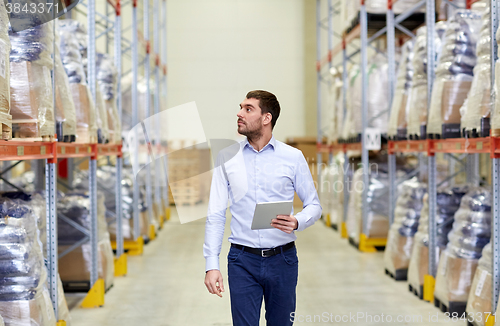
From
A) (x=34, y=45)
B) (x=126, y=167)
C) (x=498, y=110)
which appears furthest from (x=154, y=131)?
(x=498, y=110)

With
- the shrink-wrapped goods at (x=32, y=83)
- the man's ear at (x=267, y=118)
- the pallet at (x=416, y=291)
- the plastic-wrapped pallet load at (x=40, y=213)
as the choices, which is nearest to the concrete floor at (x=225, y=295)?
the pallet at (x=416, y=291)

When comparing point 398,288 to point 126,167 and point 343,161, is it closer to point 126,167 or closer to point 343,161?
point 343,161

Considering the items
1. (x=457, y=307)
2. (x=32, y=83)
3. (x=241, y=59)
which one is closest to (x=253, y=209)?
(x=32, y=83)

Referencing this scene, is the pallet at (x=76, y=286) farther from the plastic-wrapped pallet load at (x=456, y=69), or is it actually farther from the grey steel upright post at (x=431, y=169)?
the plastic-wrapped pallet load at (x=456, y=69)

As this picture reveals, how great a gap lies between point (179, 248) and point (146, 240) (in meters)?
0.76

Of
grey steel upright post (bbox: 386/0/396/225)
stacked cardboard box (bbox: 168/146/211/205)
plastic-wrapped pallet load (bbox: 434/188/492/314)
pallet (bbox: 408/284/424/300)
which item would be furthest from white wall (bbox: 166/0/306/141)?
plastic-wrapped pallet load (bbox: 434/188/492/314)

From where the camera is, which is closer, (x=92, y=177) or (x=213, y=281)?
(x=213, y=281)

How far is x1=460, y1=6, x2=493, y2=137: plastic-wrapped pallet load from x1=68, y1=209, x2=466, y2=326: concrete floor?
1765 millimetres

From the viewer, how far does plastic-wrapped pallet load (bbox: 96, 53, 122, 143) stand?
270 inches

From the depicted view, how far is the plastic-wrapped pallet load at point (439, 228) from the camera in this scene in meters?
5.70

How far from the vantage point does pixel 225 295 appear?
237 inches

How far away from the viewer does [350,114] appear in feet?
30.0

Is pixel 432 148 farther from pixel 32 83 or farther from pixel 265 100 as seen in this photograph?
pixel 32 83

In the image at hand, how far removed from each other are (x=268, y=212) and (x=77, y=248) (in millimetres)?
3818
